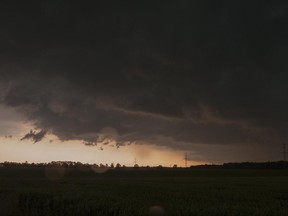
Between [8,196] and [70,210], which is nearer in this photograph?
[70,210]

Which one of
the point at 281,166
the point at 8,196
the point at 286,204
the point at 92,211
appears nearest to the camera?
the point at 92,211

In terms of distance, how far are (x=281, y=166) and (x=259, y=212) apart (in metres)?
149

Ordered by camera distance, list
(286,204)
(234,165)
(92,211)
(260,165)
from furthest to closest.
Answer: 1. (234,165)
2. (260,165)
3. (286,204)
4. (92,211)

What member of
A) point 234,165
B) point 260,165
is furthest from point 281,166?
point 234,165

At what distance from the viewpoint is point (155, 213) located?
21219mm

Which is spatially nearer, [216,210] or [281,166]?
[216,210]

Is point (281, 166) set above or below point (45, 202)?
above

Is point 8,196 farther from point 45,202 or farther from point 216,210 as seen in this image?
point 216,210

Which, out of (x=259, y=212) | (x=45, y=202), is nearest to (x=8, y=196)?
(x=45, y=202)

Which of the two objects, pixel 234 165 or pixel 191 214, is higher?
pixel 234 165

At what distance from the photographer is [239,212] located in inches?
869

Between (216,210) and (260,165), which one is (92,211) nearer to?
(216,210)

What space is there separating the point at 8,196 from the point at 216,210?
1740 cm

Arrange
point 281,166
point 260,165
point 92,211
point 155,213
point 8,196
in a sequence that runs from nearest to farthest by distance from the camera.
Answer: point 155,213, point 92,211, point 8,196, point 281,166, point 260,165
